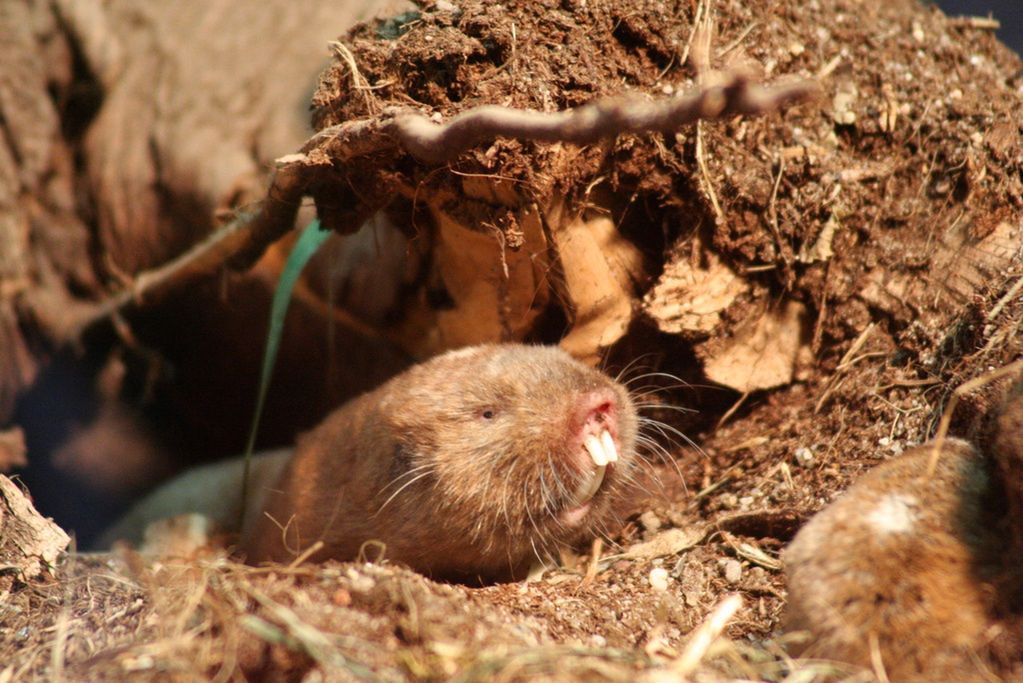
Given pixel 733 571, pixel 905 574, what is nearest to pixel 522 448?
pixel 733 571

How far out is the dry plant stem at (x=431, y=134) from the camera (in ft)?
6.09

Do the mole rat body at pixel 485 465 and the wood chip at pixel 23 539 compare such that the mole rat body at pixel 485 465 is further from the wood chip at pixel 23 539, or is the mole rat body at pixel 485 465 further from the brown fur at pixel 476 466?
the wood chip at pixel 23 539

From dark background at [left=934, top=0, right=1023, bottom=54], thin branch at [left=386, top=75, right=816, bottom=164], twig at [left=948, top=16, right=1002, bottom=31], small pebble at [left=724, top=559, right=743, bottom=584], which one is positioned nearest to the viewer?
thin branch at [left=386, top=75, right=816, bottom=164]

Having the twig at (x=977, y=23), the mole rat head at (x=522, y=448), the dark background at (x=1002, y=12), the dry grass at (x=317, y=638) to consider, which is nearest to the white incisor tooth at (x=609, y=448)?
the mole rat head at (x=522, y=448)

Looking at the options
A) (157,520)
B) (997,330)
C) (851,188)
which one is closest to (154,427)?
(157,520)

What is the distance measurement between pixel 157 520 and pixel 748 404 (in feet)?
11.4

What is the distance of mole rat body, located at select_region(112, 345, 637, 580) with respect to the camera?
3129 mm

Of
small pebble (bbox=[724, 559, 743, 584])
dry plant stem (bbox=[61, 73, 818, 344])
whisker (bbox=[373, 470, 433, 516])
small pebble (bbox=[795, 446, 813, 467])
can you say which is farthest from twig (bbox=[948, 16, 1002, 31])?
whisker (bbox=[373, 470, 433, 516])

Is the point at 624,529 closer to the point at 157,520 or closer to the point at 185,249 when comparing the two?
the point at 157,520

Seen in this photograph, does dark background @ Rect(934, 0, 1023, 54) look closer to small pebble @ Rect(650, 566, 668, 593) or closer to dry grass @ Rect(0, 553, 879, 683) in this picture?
small pebble @ Rect(650, 566, 668, 593)

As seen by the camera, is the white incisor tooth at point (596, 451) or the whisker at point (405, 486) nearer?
the white incisor tooth at point (596, 451)

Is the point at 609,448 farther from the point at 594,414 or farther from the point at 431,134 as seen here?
the point at 431,134

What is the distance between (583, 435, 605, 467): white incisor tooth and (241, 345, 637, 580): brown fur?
0.05 m

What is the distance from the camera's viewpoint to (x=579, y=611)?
9.27 ft
